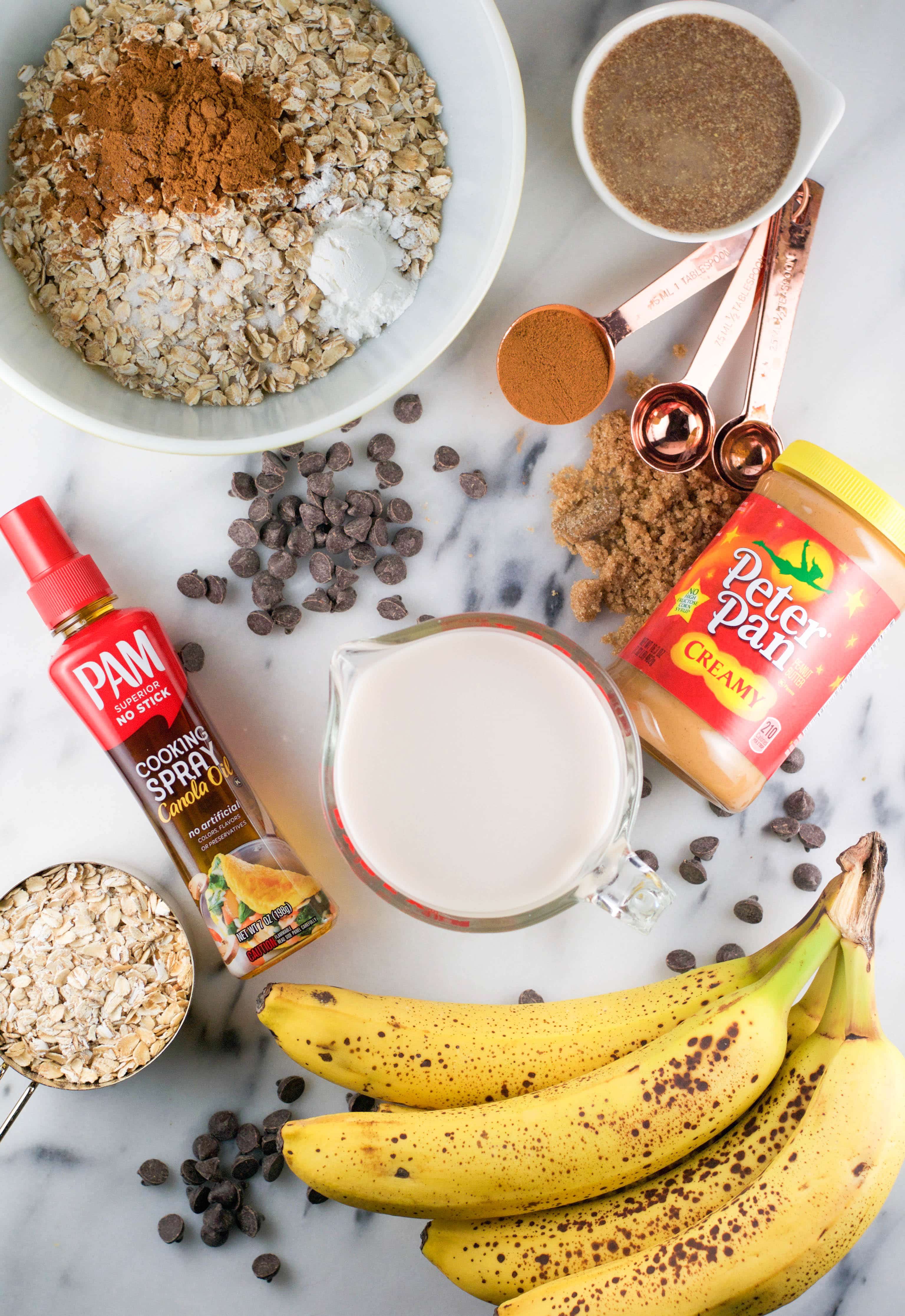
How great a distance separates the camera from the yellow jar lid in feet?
3.20

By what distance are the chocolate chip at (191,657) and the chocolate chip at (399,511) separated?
1.07ft

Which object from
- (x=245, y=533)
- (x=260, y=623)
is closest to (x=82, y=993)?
(x=260, y=623)

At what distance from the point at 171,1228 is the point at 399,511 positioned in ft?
3.35

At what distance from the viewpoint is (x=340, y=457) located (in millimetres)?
1199

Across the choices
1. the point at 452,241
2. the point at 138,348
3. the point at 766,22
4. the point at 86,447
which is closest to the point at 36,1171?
the point at 86,447

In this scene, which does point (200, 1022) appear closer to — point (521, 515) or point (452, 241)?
point (521, 515)

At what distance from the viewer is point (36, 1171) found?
122 cm

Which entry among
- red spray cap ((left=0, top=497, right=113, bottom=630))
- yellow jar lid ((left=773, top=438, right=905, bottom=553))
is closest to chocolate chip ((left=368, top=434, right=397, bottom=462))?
red spray cap ((left=0, top=497, right=113, bottom=630))

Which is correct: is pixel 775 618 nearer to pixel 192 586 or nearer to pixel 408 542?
pixel 408 542

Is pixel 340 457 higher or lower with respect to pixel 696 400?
higher

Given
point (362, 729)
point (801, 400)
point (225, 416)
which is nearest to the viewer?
point (362, 729)

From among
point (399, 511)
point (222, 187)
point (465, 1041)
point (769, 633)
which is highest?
point (222, 187)

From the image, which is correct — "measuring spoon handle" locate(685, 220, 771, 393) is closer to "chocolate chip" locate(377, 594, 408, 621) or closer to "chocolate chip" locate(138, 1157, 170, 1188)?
"chocolate chip" locate(377, 594, 408, 621)

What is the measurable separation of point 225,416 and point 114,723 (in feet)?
1.35
